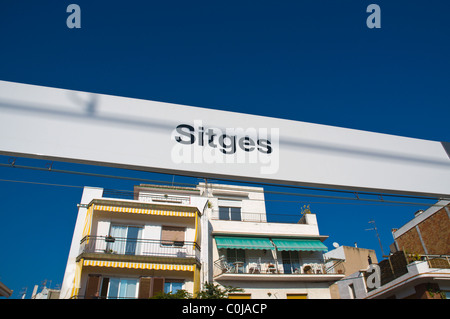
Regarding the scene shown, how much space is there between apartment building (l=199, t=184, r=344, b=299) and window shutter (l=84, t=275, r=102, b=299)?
17.7 feet

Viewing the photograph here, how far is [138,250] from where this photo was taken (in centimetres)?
1576

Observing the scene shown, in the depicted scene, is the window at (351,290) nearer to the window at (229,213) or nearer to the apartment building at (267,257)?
the apartment building at (267,257)

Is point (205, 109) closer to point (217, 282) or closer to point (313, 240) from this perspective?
point (217, 282)

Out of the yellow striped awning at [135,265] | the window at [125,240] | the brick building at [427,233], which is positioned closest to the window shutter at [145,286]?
the yellow striped awning at [135,265]

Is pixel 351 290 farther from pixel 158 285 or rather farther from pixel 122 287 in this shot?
pixel 122 287

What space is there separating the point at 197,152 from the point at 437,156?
108 inches

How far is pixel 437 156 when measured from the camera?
3717 millimetres

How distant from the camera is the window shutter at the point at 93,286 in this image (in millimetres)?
14128

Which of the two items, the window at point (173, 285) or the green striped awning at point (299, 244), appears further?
the green striped awning at point (299, 244)

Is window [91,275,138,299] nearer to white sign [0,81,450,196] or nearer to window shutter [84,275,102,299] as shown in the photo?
window shutter [84,275,102,299]

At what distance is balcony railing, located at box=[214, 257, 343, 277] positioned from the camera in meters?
17.3

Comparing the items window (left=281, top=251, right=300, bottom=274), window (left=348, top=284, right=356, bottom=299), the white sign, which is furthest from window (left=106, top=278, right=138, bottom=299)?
window (left=348, top=284, right=356, bottom=299)

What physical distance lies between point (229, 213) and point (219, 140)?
696 inches

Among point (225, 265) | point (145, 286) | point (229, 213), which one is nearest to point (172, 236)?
point (145, 286)
